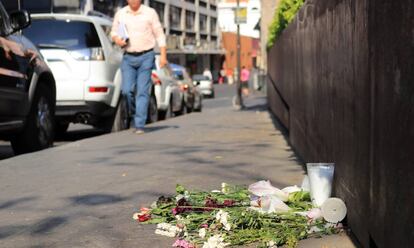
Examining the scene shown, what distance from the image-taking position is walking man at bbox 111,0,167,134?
9266 mm

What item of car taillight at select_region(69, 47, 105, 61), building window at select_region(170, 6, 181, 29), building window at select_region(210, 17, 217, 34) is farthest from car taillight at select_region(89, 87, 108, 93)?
building window at select_region(210, 17, 217, 34)

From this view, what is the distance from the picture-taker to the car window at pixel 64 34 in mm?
9430

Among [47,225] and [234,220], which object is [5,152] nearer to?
[47,225]

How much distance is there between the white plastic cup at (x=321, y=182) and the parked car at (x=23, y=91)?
399 cm

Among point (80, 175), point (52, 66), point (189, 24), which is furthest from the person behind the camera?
point (189, 24)

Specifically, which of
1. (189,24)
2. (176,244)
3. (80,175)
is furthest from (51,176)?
(189,24)

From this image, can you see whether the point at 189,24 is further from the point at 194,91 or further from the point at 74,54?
the point at 74,54

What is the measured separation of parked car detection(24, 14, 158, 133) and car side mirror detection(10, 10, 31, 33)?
2038 millimetres

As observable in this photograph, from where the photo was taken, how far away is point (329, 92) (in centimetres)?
411

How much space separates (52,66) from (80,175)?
12.8 feet

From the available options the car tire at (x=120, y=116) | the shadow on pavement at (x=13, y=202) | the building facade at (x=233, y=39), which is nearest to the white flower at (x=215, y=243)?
the shadow on pavement at (x=13, y=202)

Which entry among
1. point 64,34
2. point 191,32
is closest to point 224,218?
point 64,34

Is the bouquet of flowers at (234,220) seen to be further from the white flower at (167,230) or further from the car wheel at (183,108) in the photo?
the car wheel at (183,108)

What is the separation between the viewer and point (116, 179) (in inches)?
218
